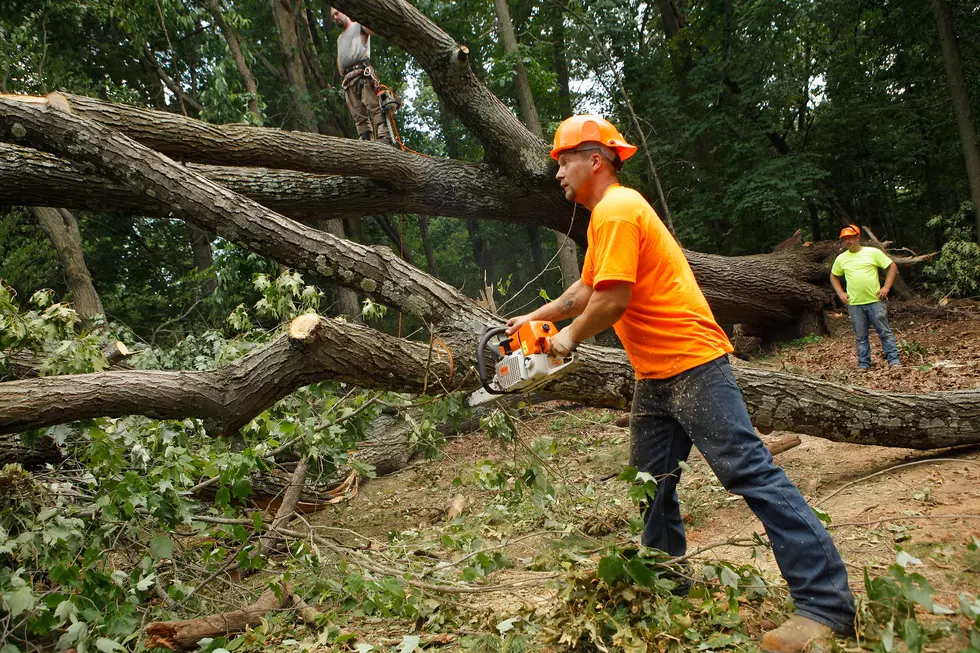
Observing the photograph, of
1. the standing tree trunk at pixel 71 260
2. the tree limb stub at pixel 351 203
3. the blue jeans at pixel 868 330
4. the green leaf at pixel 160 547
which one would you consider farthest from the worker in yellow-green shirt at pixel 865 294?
the standing tree trunk at pixel 71 260

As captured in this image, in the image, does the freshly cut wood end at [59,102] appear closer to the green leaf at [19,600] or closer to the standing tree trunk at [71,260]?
the green leaf at [19,600]

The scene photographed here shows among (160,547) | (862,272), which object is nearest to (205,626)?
(160,547)

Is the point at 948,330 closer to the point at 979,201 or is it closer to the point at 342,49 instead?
the point at 979,201

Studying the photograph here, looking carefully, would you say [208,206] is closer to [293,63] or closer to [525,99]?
[525,99]

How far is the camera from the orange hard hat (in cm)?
253

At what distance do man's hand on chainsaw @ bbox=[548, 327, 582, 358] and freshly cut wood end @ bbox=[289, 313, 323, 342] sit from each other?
1217 mm

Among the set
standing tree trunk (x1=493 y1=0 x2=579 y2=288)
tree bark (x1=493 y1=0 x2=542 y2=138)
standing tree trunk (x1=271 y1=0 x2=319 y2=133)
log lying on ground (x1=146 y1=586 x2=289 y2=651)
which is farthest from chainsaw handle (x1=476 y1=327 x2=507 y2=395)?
standing tree trunk (x1=271 y1=0 x2=319 y2=133)

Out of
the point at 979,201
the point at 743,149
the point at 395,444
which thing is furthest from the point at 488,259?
the point at 395,444

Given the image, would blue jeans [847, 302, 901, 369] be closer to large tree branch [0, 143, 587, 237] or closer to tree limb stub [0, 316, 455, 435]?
large tree branch [0, 143, 587, 237]

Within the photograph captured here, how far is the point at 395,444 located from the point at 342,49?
4.49 meters

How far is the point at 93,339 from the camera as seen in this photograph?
3.96m

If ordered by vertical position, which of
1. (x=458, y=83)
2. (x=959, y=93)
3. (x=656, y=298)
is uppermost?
(x=959, y=93)

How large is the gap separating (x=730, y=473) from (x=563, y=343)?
0.76 meters

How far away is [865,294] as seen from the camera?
23.9 feet
